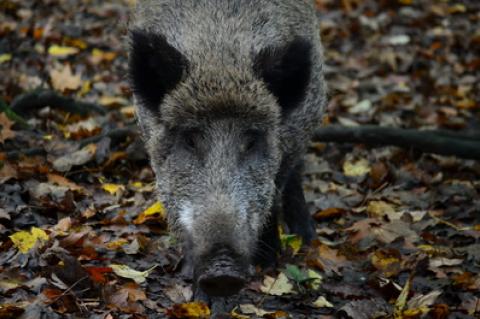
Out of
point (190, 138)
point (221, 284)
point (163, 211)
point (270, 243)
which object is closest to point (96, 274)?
point (221, 284)

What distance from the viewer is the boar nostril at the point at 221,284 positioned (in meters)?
3.57

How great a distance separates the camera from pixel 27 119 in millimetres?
6961

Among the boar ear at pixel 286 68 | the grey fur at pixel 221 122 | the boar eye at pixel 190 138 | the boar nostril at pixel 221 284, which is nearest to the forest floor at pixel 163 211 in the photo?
the boar nostril at pixel 221 284

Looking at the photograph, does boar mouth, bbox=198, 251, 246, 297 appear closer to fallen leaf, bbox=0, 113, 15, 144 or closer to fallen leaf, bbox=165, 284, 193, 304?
fallen leaf, bbox=165, 284, 193, 304

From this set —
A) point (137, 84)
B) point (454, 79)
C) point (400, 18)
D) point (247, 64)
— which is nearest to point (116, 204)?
point (137, 84)

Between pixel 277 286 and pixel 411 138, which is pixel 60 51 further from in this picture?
pixel 277 286

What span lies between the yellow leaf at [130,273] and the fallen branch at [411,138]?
9.67 feet

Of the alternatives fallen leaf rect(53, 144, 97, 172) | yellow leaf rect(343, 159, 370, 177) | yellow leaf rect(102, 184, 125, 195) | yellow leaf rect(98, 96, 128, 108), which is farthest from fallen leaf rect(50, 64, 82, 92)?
yellow leaf rect(343, 159, 370, 177)

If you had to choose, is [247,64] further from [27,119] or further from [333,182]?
[27,119]

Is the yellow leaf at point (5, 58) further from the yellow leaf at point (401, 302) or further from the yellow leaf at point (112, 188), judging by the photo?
the yellow leaf at point (401, 302)

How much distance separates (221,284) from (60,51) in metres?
5.92

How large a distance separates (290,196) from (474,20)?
671 cm

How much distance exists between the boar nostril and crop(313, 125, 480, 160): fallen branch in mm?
3427

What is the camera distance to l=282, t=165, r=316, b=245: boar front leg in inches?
223
